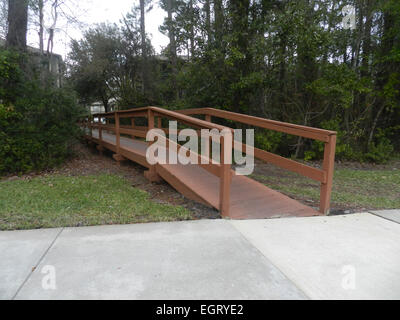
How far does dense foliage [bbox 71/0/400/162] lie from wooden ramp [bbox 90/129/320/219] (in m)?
3.53

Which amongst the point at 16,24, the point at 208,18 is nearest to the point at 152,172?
the point at 208,18

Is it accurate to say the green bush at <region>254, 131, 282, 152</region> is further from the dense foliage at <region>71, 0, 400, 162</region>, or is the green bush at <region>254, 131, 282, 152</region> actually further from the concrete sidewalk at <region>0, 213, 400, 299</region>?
the concrete sidewalk at <region>0, 213, 400, 299</region>

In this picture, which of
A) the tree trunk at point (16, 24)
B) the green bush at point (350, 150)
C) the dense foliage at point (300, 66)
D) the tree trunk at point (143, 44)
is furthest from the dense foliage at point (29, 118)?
the tree trunk at point (143, 44)

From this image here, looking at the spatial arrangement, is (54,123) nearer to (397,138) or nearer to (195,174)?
(195,174)

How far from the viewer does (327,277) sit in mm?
2111

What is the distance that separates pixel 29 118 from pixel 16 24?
8.44ft

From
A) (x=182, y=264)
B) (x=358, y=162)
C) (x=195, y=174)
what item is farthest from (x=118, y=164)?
(x=358, y=162)

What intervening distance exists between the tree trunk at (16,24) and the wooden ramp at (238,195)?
5.15 metres

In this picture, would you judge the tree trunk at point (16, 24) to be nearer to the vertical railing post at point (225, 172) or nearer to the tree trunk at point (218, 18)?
the tree trunk at point (218, 18)

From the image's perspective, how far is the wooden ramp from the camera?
3578 millimetres

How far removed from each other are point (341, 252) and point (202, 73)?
6.38 meters

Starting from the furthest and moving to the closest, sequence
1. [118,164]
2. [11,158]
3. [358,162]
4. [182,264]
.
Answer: [358,162] → [118,164] → [11,158] → [182,264]
